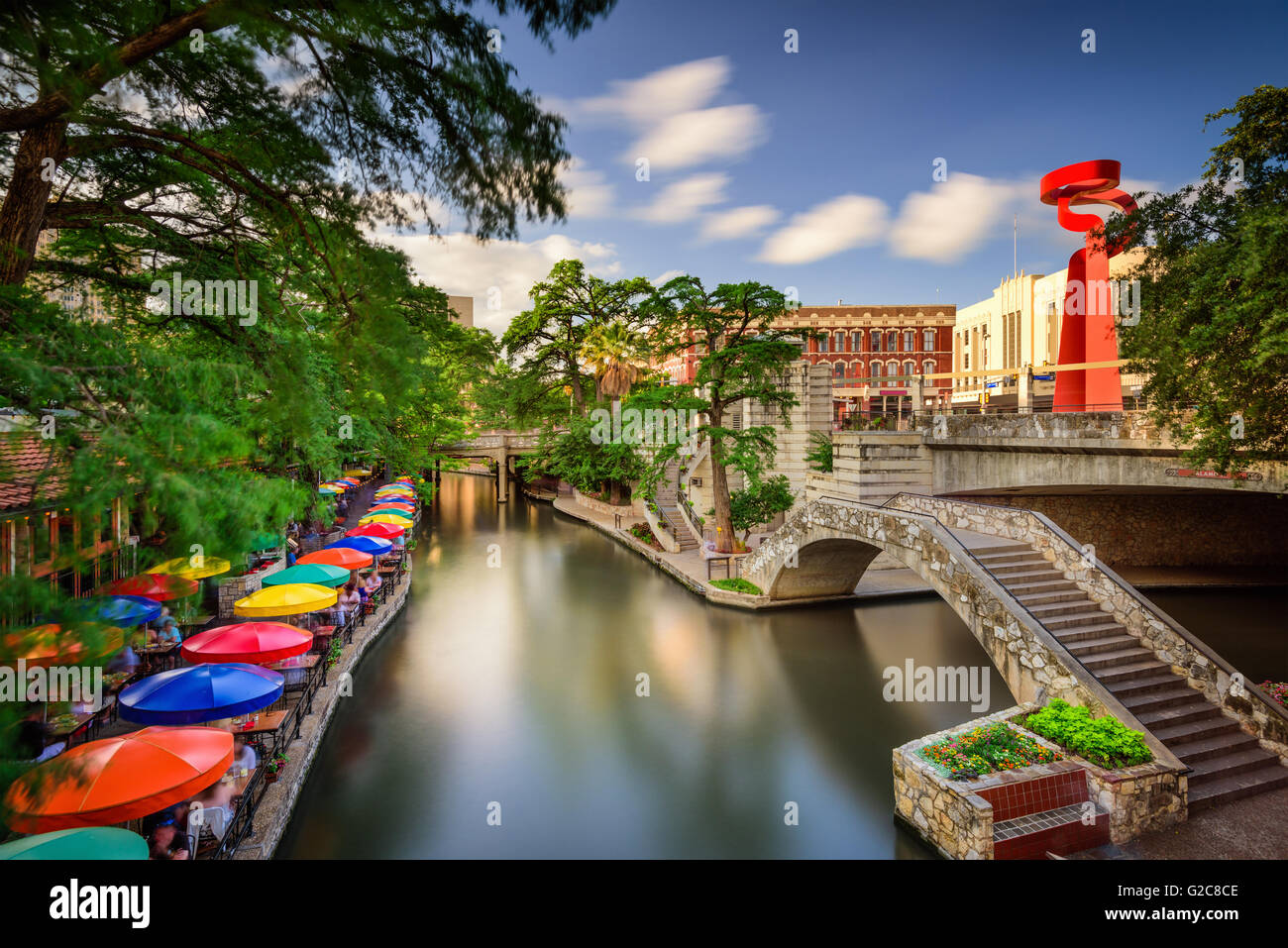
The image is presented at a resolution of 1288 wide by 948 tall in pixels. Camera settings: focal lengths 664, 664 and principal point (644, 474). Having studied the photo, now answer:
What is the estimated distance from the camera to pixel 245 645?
35.8ft

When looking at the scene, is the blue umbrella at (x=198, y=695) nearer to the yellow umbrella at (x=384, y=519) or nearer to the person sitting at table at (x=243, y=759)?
the person sitting at table at (x=243, y=759)

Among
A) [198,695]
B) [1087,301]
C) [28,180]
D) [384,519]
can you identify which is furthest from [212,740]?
[1087,301]

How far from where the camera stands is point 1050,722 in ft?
30.1

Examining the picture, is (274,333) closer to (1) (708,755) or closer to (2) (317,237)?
(2) (317,237)

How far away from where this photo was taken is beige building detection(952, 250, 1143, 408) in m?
44.6

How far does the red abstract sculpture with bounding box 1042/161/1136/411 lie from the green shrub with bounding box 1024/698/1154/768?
16564mm

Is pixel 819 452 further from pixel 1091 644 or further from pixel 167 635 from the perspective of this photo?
pixel 167 635

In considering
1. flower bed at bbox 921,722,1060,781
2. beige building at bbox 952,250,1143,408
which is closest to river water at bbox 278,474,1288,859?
flower bed at bbox 921,722,1060,781

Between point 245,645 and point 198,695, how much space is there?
7.20 feet

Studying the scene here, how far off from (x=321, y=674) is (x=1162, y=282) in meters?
16.5

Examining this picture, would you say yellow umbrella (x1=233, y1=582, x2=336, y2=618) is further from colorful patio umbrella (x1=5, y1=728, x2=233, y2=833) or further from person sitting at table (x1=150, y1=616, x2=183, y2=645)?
colorful patio umbrella (x1=5, y1=728, x2=233, y2=833)


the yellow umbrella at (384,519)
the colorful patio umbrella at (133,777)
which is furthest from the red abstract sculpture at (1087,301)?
the colorful patio umbrella at (133,777)

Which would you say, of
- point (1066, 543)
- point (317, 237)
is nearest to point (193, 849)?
point (317, 237)

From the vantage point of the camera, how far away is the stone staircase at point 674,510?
2823 centimetres
